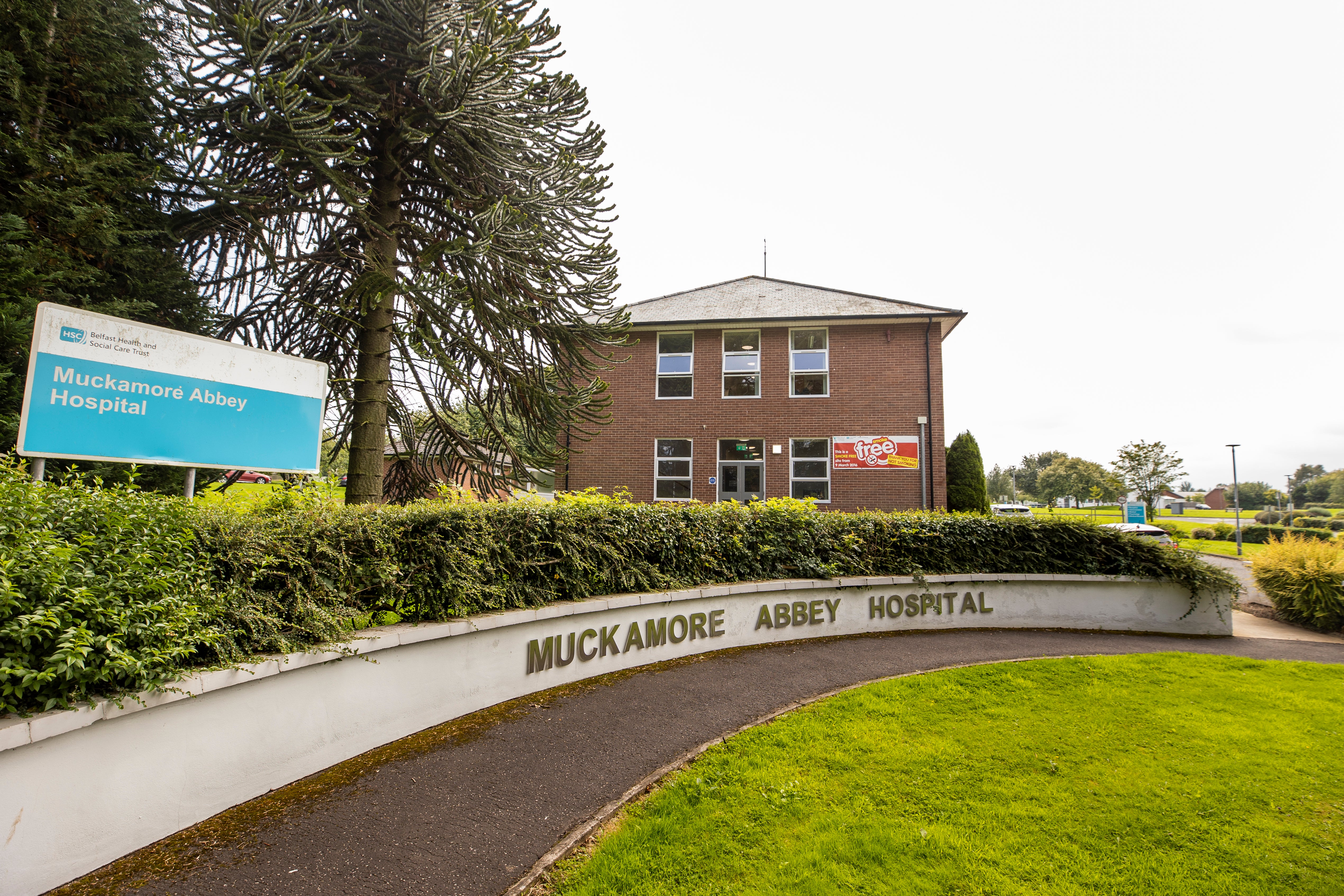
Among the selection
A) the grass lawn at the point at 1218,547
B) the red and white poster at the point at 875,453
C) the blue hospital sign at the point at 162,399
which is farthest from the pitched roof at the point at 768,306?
the grass lawn at the point at 1218,547

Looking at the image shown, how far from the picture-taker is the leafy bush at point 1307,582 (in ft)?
30.4

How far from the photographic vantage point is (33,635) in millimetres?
2447

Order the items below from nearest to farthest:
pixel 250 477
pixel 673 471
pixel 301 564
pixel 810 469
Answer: pixel 301 564, pixel 250 477, pixel 810 469, pixel 673 471

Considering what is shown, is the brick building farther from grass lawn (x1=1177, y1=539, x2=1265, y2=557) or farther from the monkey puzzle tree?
grass lawn (x1=1177, y1=539, x2=1265, y2=557)

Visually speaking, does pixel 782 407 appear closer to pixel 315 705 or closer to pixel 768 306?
pixel 768 306

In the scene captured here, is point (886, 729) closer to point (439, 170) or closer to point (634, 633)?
point (634, 633)

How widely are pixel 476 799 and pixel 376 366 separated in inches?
221

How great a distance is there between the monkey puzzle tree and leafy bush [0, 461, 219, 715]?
3.82m

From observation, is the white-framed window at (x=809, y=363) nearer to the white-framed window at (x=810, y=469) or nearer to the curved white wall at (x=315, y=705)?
the white-framed window at (x=810, y=469)

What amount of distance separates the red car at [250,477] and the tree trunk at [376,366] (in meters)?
0.96

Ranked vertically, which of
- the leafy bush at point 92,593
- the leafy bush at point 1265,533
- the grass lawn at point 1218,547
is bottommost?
the grass lawn at point 1218,547

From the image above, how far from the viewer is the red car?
7.17m

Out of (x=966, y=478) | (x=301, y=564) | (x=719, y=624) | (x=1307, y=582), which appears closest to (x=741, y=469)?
(x=966, y=478)

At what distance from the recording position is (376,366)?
745cm
